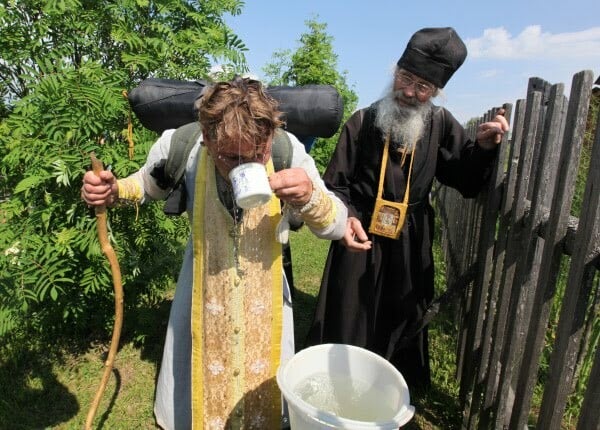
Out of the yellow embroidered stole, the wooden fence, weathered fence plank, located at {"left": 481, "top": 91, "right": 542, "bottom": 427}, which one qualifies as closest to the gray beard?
the wooden fence

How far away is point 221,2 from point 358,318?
261 cm

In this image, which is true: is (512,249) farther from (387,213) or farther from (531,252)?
(387,213)

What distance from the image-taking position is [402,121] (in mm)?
2578

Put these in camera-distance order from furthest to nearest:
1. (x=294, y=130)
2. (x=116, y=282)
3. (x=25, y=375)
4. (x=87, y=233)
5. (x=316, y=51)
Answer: (x=316, y=51), (x=25, y=375), (x=87, y=233), (x=294, y=130), (x=116, y=282)

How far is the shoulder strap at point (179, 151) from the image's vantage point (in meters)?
1.99

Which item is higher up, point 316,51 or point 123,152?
point 316,51

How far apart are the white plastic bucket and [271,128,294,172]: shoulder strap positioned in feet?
2.61

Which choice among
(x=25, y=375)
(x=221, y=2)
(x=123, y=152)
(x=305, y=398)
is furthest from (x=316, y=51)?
(x=305, y=398)

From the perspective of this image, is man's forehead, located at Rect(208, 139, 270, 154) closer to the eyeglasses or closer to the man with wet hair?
the man with wet hair

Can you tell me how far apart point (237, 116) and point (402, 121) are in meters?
1.39

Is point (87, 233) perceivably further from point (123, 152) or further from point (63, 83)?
point (63, 83)

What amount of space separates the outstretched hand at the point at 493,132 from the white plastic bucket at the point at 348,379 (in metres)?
1.41

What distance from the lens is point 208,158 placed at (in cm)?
188

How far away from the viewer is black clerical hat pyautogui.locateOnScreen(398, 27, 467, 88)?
8.25 ft
